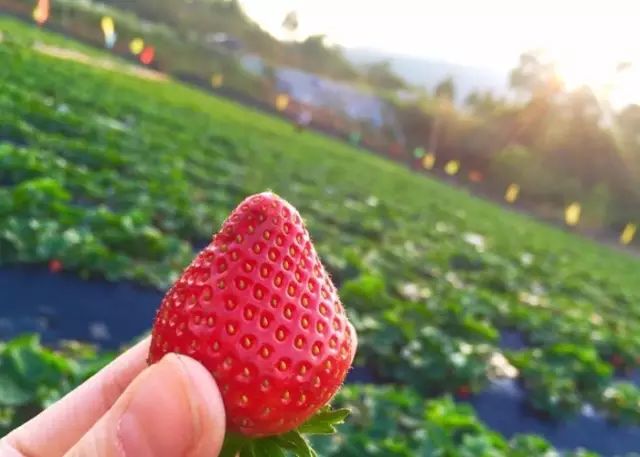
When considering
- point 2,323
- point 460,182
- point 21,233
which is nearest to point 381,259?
point 21,233

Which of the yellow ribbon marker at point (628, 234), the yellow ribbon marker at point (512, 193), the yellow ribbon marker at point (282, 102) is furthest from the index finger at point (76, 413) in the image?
the yellow ribbon marker at point (282, 102)

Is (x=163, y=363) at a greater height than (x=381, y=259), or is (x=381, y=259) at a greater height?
(x=163, y=363)

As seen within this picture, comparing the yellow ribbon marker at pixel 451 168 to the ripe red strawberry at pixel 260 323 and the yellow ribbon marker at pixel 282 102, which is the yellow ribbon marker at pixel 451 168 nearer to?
the yellow ribbon marker at pixel 282 102

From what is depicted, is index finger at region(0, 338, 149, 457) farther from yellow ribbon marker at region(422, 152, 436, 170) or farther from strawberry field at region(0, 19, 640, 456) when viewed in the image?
yellow ribbon marker at region(422, 152, 436, 170)

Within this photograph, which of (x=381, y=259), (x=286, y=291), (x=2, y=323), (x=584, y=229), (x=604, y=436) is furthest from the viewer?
(x=584, y=229)

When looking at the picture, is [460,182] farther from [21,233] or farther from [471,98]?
[21,233]

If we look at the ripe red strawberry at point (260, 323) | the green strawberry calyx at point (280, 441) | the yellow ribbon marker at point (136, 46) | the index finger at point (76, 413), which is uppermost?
the yellow ribbon marker at point (136, 46)
